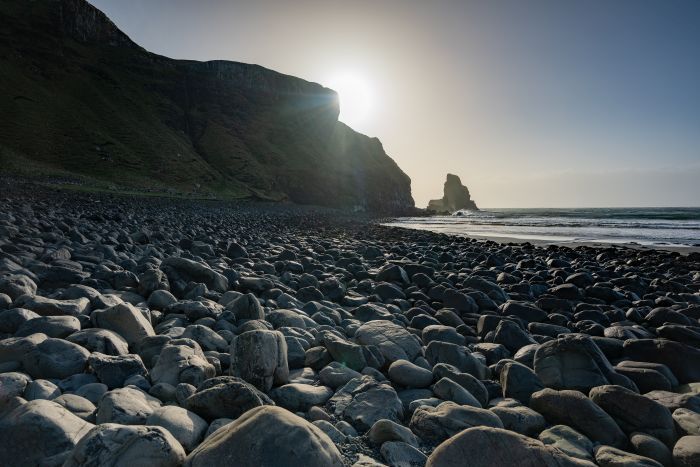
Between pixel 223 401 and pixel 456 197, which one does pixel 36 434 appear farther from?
pixel 456 197

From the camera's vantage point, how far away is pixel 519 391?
327 centimetres

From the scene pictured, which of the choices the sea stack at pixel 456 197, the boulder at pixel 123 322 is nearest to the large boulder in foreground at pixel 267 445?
the boulder at pixel 123 322

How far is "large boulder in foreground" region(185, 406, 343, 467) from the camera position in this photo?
5.65ft

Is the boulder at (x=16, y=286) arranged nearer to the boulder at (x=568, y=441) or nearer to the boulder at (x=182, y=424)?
the boulder at (x=182, y=424)

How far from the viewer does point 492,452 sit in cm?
200

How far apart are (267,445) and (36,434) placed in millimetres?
1175

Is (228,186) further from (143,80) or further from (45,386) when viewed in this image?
(45,386)

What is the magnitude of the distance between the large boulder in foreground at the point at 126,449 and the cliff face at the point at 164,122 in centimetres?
4999

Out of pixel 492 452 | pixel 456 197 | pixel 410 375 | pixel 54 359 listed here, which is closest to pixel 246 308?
pixel 54 359

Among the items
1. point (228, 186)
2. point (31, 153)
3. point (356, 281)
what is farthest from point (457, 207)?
point (356, 281)

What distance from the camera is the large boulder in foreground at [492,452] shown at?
199 cm

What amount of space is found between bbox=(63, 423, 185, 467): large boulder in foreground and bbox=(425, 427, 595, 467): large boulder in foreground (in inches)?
52.8

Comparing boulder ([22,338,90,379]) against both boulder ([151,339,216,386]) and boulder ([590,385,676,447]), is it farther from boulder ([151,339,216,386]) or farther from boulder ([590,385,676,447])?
boulder ([590,385,676,447])

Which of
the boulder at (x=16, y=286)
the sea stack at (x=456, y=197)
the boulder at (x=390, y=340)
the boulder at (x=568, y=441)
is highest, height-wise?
the sea stack at (x=456, y=197)
